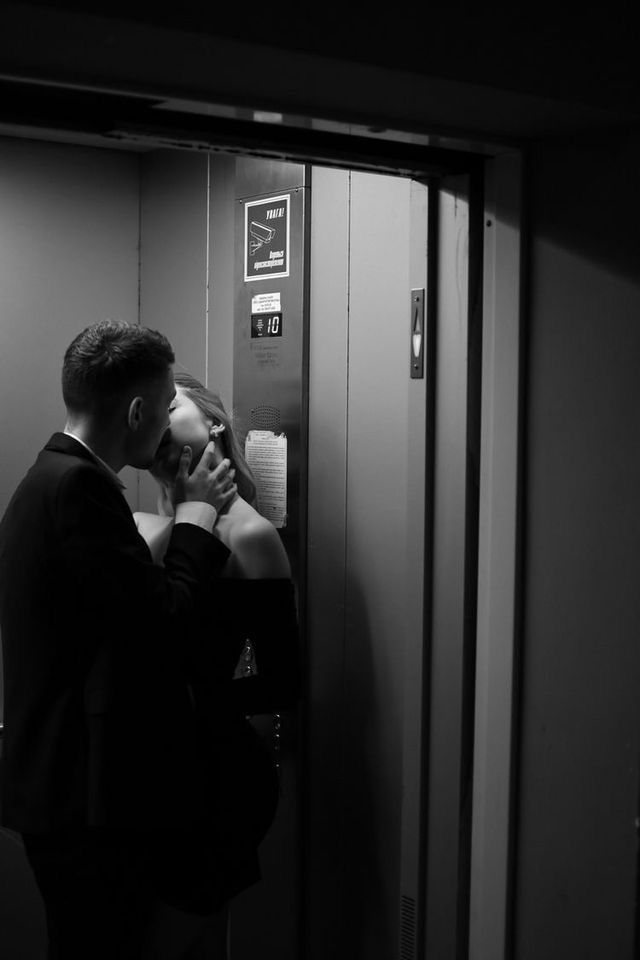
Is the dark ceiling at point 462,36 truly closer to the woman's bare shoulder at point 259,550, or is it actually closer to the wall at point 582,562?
the wall at point 582,562

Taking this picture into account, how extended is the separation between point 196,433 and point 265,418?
0.29 meters

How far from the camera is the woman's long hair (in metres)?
2.71

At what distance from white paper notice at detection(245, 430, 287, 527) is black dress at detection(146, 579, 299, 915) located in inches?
14.3

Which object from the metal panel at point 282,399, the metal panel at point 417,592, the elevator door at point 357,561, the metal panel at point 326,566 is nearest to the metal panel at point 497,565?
the metal panel at point 417,592

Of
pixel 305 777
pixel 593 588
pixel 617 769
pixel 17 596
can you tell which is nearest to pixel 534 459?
pixel 593 588

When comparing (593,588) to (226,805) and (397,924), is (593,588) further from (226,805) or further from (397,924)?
(397,924)

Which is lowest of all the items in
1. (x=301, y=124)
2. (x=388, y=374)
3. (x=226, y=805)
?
(x=226, y=805)

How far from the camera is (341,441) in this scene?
2742 millimetres

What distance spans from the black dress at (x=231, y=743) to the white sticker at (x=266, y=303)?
2.44 ft

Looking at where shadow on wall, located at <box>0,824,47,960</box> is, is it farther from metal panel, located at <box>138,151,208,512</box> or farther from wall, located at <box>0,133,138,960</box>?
metal panel, located at <box>138,151,208,512</box>

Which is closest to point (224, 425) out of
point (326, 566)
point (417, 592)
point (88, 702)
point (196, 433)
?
point (196, 433)

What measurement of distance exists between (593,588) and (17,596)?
1.07 m

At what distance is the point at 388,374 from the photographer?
8.53 feet

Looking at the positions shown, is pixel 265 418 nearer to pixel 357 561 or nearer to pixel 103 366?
pixel 357 561
